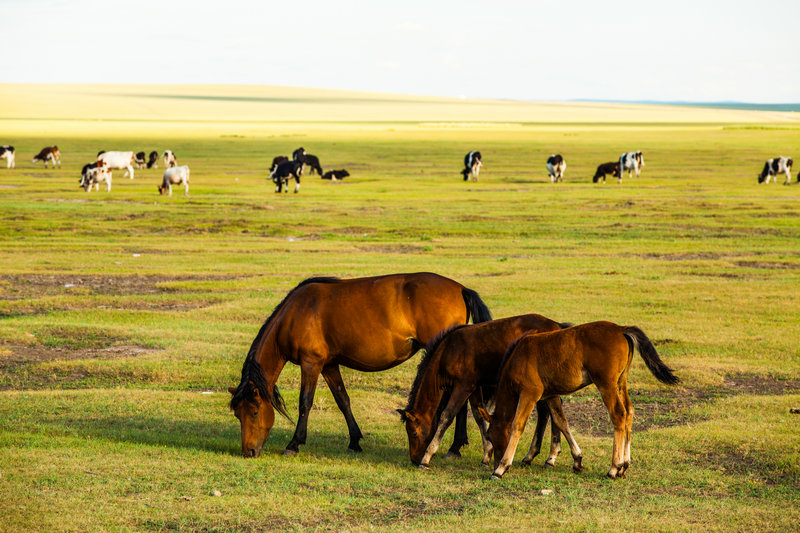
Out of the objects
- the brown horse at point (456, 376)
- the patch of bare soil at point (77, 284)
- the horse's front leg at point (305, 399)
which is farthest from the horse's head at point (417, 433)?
the patch of bare soil at point (77, 284)

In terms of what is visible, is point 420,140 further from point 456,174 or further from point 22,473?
point 22,473

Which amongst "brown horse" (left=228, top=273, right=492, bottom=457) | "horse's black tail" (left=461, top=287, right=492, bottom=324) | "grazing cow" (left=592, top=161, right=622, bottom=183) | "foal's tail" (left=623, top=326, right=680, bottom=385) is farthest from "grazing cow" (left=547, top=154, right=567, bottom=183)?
"foal's tail" (left=623, top=326, right=680, bottom=385)

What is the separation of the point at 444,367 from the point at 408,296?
1053 mm

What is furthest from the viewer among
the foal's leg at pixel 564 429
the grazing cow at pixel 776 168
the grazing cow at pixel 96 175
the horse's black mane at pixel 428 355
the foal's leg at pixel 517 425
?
the grazing cow at pixel 776 168

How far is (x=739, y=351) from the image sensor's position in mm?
15211

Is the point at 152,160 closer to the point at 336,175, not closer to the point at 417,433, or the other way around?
the point at 336,175

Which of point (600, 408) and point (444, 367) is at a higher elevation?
point (444, 367)

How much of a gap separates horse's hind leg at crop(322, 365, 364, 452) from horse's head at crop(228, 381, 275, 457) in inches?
34.0

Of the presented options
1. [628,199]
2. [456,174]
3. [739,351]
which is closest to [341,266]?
[739,351]

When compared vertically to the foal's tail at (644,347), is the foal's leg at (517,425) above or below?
below

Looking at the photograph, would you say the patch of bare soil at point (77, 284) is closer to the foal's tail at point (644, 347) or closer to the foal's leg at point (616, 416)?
the foal's leg at point (616, 416)

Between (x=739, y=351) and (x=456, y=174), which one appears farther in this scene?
(x=456, y=174)

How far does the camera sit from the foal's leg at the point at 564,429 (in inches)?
360

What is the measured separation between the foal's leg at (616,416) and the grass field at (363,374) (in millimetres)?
179
